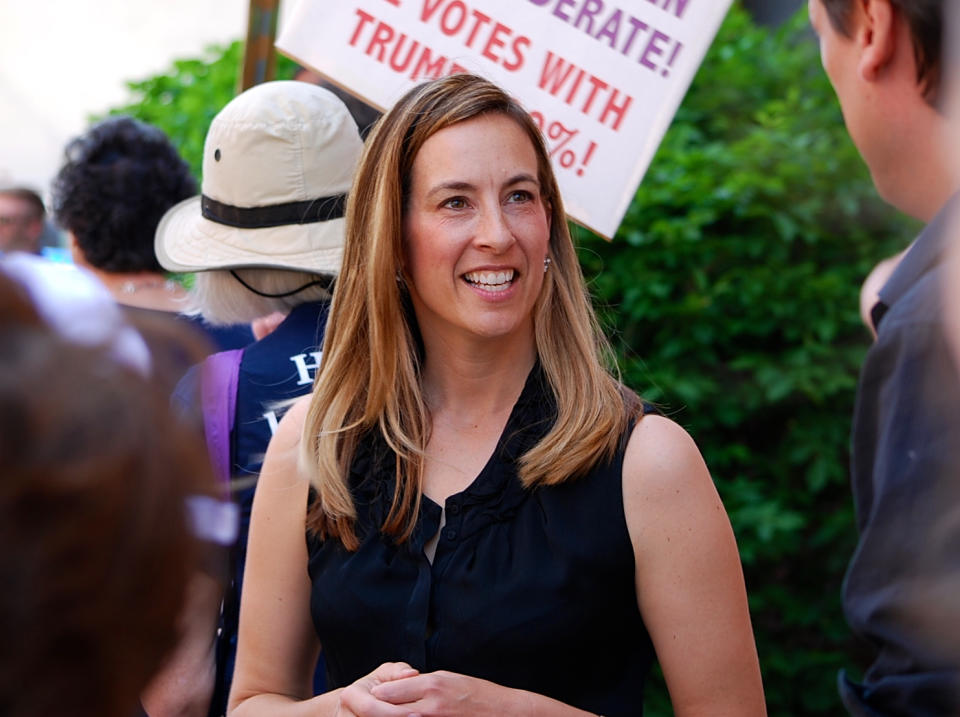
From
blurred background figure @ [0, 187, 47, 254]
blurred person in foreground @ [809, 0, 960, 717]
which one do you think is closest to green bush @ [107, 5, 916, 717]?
blurred person in foreground @ [809, 0, 960, 717]

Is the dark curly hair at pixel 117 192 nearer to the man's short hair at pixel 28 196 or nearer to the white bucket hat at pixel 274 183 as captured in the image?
the white bucket hat at pixel 274 183

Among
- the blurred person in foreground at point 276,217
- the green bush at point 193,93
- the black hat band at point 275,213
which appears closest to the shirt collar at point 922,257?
the blurred person in foreground at point 276,217

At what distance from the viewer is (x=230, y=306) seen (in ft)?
9.91

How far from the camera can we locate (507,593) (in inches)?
83.1

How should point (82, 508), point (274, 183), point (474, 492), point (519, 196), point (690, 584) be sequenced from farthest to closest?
point (274, 183)
point (519, 196)
point (474, 492)
point (690, 584)
point (82, 508)

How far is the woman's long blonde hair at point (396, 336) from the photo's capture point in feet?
7.64

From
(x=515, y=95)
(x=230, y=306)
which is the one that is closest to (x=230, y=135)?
(x=230, y=306)

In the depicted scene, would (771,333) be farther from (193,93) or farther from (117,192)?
(193,93)

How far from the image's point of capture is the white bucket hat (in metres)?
2.93

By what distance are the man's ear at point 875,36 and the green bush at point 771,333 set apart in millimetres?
2398

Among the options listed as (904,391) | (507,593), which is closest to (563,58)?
(507,593)

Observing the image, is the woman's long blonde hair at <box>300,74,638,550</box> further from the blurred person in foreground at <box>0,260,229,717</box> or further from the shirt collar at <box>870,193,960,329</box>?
the blurred person in foreground at <box>0,260,229,717</box>

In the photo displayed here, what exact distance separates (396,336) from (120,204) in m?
1.69

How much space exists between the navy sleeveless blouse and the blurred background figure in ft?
13.2
